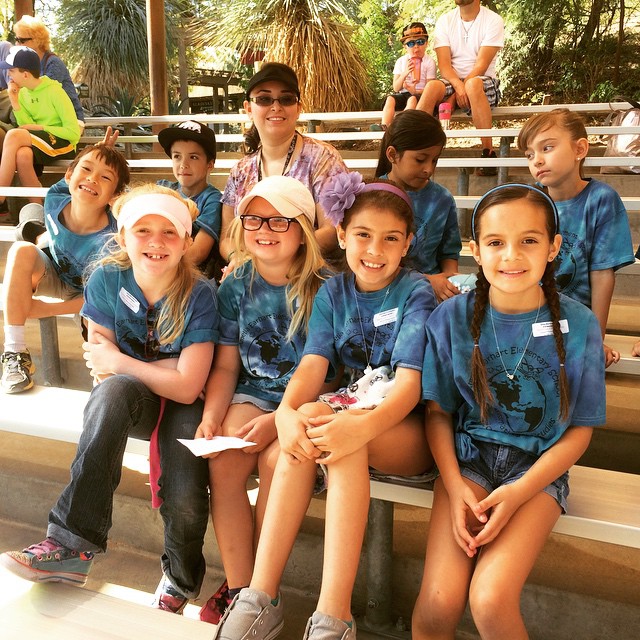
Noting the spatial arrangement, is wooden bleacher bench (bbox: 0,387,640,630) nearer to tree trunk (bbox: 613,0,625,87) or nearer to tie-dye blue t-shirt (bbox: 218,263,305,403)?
tie-dye blue t-shirt (bbox: 218,263,305,403)

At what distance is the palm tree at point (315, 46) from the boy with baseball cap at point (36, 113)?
12.4 ft

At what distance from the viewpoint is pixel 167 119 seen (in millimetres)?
5324

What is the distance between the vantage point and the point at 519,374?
1497 mm

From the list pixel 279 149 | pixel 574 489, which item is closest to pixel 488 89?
pixel 279 149

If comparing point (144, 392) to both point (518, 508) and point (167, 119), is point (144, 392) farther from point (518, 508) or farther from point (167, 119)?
point (167, 119)

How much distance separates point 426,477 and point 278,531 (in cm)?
38

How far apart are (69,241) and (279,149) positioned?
850 millimetres

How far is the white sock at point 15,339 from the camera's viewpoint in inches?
91.0

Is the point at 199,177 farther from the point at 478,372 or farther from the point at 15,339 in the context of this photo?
the point at 478,372

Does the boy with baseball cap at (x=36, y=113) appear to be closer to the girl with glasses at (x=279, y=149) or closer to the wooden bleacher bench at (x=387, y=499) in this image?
the girl with glasses at (x=279, y=149)

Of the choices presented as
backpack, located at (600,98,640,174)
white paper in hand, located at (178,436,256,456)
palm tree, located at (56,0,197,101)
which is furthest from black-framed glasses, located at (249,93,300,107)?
palm tree, located at (56,0,197,101)

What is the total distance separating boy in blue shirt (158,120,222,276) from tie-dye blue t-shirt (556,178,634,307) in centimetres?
127

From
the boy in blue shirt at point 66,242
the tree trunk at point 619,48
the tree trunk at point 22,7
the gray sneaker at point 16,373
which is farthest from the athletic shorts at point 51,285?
the tree trunk at point 619,48

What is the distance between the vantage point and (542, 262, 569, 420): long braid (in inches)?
56.7
